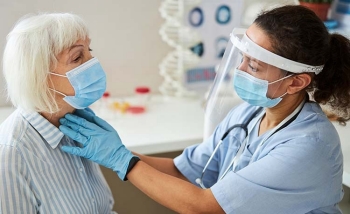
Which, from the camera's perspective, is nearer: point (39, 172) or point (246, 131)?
point (39, 172)

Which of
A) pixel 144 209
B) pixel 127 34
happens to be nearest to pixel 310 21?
pixel 127 34

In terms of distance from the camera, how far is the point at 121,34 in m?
2.21

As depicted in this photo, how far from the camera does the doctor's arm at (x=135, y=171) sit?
1.31 meters

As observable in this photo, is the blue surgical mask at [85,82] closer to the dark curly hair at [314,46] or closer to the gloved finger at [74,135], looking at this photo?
the gloved finger at [74,135]

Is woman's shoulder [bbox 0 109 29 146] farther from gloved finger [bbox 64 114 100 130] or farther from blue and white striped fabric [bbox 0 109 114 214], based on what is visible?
gloved finger [bbox 64 114 100 130]

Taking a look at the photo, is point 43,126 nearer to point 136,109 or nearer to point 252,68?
point 252,68

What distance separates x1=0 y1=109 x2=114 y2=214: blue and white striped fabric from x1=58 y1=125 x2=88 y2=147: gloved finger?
2 centimetres

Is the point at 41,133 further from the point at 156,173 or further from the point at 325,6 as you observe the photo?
the point at 325,6

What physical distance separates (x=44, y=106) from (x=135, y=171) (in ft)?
1.22

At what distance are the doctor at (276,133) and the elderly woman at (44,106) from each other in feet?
0.22

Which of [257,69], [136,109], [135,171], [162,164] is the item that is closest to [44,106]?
[135,171]

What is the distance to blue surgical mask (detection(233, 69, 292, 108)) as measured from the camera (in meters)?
1.36

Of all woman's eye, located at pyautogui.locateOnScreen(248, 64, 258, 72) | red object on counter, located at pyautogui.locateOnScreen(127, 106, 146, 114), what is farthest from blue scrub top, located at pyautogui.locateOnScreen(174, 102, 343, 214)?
red object on counter, located at pyautogui.locateOnScreen(127, 106, 146, 114)

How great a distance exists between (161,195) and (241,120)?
0.47 metres
